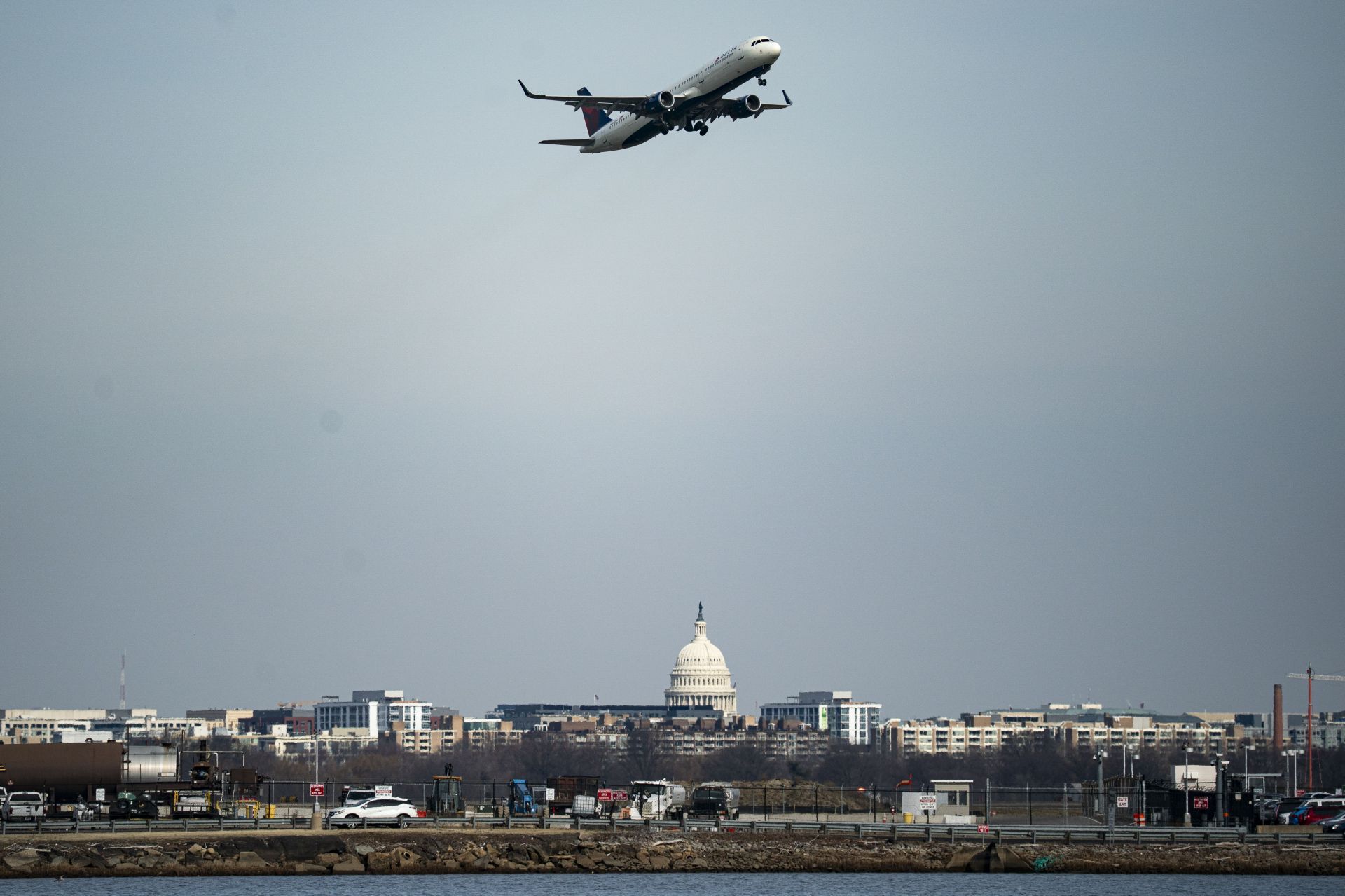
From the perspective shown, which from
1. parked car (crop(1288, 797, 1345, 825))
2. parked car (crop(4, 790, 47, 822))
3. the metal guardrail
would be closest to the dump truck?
the metal guardrail

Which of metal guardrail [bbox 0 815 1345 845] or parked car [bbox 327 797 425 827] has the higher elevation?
parked car [bbox 327 797 425 827]

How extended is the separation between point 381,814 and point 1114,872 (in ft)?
94.0

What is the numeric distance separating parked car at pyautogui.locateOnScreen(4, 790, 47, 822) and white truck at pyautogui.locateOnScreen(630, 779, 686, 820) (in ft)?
81.9

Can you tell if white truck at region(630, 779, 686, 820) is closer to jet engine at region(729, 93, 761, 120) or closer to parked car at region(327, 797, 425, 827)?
parked car at region(327, 797, 425, 827)

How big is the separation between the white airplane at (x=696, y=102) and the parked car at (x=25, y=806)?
3838cm

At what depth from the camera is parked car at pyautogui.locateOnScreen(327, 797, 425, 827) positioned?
81000 mm

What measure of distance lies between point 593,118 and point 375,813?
47.0m

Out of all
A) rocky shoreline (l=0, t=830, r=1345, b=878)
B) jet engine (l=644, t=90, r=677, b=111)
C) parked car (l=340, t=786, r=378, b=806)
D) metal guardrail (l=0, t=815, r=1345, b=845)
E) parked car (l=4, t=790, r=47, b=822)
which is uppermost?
jet engine (l=644, t=90, r=677, b=111)

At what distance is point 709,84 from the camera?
90938 millimetres

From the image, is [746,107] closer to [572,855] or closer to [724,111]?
[724,111]

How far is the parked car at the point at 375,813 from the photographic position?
3189 inches

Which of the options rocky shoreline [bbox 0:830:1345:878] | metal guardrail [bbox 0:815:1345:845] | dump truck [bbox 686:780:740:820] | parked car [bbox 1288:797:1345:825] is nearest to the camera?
rocky shoreline [bbox 0:830:1345:878]

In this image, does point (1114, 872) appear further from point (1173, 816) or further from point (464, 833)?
point (464, 833)

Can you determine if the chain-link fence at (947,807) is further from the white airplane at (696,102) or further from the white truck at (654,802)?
the white airplane at (696,102)
